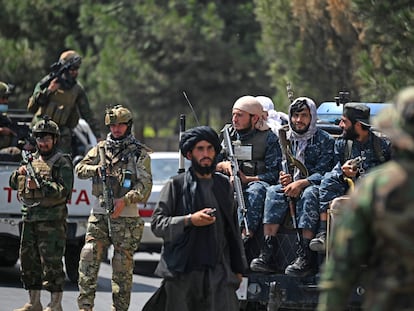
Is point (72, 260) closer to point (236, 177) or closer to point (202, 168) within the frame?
point (236, 177)

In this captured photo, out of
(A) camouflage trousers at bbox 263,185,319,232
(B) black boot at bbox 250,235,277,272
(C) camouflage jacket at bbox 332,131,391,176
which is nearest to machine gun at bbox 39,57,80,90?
(A) camouflage trousers at bbox 263,185,319,232

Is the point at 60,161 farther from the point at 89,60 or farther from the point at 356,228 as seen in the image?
the point at 89,60

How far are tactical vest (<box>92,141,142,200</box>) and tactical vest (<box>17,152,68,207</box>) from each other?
2.10 ft

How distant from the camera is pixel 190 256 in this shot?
26.7 feet

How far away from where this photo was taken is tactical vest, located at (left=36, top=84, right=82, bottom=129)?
48.6 ft

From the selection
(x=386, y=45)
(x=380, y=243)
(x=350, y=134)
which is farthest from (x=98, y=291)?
(x=380, y=243)

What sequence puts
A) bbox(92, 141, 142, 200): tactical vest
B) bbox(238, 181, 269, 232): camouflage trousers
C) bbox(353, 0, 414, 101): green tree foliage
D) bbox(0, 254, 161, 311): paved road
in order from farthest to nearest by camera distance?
1. bbox(353, 0, 414, 101): green tree foliage
2. bbox(0, 254, 161, 311): paved road
3. bbox(92, 141, 142, 200): tactical vest
4. bbox(238, 181, 269, 232): camouflage trousers

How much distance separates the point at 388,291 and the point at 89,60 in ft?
94.1

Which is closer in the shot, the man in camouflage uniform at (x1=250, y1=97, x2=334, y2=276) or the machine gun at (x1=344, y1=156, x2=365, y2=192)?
the machine gun at (x1=344, y1=156, x2=365, y2=192)

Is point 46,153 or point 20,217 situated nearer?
point 46,153

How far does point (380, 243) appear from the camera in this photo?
5516 mm

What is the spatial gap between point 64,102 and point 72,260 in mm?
1900

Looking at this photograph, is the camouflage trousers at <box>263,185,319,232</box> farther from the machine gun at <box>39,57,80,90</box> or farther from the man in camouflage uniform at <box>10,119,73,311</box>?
the machine gun at <box>39,57,80,90</box>

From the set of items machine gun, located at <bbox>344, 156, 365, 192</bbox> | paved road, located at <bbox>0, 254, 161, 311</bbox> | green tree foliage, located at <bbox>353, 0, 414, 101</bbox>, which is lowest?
paved road, located at <bbox>0, 254, 161, 311</bbox>
